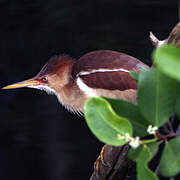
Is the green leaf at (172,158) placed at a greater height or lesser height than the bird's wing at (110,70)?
greater

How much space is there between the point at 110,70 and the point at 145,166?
1.12 metres

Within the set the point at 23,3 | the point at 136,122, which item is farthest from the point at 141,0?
the point at 136,122

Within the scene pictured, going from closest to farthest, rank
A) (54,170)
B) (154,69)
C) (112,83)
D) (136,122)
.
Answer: (154,69) → (136,122) → (112,83) → (54,170)

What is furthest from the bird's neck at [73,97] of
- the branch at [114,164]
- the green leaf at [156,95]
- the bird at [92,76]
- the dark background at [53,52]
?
the green leaf at [156,95]

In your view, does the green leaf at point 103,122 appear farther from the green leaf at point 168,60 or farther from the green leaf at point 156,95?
the green leaf at point 168,60

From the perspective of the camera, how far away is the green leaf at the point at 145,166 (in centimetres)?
89

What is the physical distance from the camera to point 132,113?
3.31ft

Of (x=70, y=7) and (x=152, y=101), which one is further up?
(x=152, y=101)

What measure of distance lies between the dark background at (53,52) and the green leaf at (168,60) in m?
2.59

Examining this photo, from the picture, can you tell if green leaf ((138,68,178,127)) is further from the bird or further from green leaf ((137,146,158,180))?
the bird

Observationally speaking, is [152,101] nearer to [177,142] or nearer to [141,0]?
[177,142]

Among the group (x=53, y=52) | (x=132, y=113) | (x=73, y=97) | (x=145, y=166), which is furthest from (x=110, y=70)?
(x=53, y=52)

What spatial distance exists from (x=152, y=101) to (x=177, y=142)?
0.09 metres

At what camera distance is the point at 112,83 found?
2.00 meters
